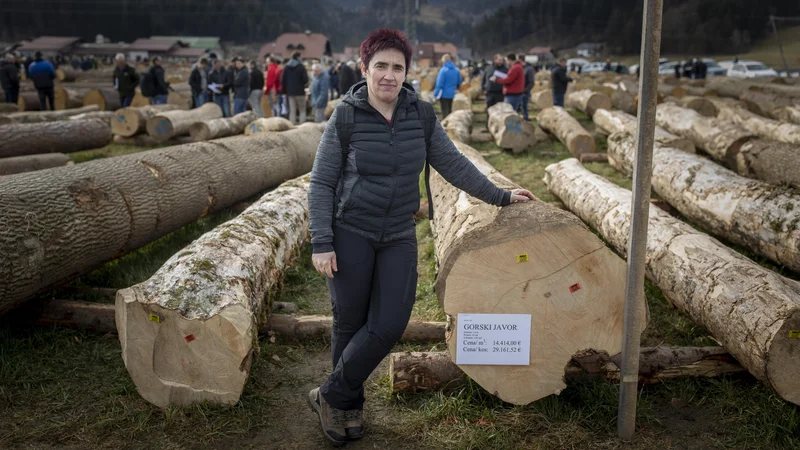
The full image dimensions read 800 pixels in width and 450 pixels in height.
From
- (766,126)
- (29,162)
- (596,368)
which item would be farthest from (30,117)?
(766,126)

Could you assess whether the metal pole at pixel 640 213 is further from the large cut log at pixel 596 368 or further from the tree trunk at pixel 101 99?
the tree trunk at pixel 101 99

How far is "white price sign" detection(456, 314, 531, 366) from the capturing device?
11.6ft

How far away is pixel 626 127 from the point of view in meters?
11.8

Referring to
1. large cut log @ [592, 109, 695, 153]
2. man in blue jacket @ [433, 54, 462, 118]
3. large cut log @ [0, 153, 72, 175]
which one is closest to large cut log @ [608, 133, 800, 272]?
large cut log @ [592, 109, 695, 153]

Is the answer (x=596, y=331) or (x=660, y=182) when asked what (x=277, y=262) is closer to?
(x=596, y=331)

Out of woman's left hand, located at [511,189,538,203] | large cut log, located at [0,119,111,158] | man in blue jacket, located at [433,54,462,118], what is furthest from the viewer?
man in blue jacket, located at [433,54,462,118]

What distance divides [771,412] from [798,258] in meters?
1.91

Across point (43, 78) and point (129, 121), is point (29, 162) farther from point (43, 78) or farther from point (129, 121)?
point (43, 78)

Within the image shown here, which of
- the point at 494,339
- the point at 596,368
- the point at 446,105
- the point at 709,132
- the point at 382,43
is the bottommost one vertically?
the point at 596,368

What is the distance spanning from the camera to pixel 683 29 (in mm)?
62344

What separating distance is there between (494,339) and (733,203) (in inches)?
138

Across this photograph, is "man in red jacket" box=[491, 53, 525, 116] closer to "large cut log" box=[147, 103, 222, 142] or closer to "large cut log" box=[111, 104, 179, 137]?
"large cut log" box=[147, 103, 222, 142]

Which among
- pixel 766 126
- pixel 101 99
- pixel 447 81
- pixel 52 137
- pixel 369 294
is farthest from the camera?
pixel 101 99

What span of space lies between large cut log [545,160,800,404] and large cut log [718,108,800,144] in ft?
18.9
